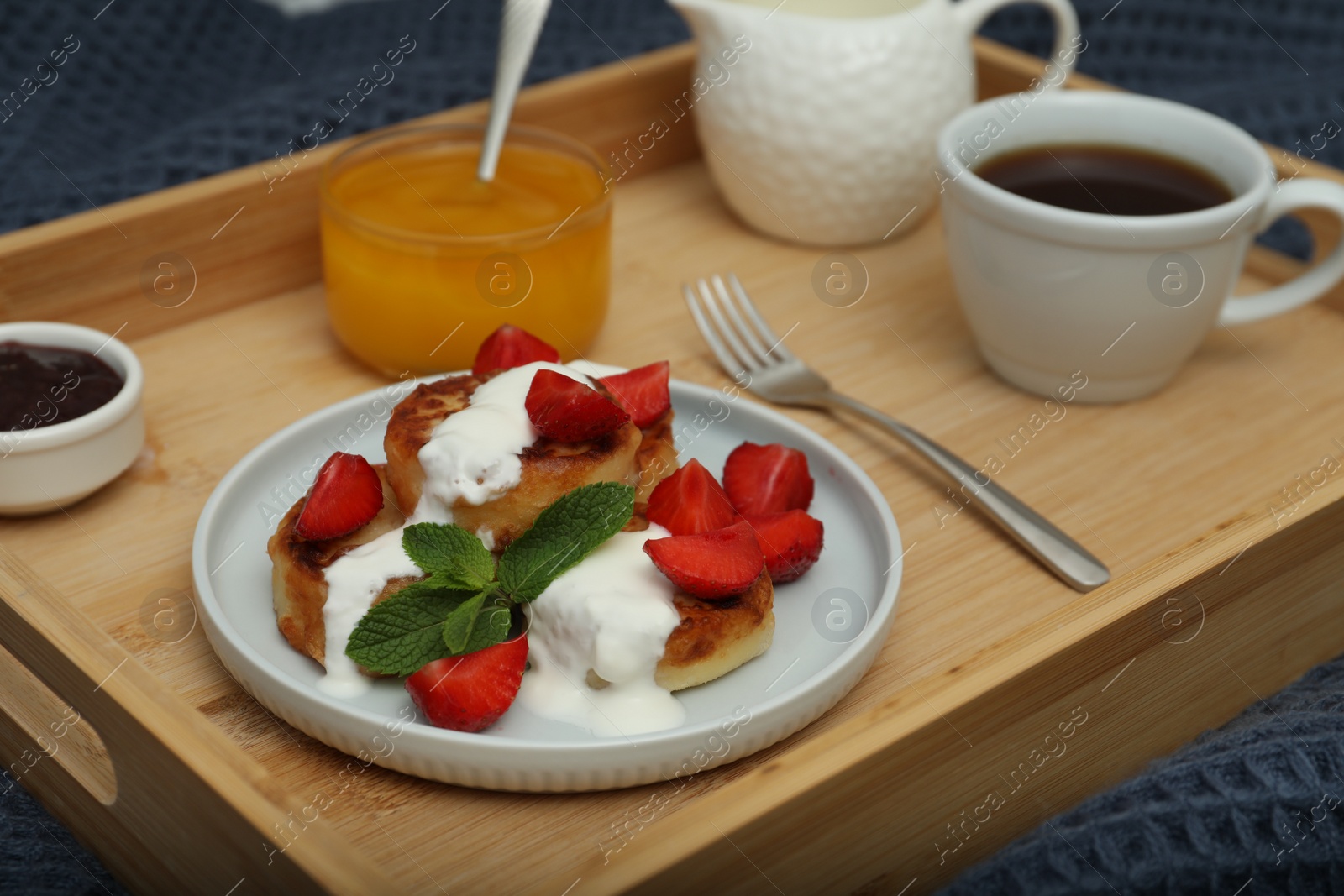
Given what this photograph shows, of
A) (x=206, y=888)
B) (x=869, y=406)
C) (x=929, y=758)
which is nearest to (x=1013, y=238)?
(x=869, y=406)

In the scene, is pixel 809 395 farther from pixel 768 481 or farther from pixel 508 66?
pixel 508 66

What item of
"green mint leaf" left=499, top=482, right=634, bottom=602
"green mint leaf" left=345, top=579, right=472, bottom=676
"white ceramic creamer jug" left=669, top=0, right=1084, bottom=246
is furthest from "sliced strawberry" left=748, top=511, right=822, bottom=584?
"white ceramic creamer jug" left=669, top=0, right=1084, bottom=246

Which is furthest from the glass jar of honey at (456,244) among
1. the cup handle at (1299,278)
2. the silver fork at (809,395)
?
the cup handle at (1299,278)

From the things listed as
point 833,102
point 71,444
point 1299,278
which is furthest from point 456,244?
point 1299,278

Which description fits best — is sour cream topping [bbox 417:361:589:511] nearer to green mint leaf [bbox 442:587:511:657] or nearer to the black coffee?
green mint leaf [bbox 442:587:511:657]

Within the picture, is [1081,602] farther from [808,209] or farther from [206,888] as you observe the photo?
[808,209]

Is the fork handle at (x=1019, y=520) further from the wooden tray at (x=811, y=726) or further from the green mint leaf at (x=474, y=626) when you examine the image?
the green mint leaf at (x=474, y=626)
